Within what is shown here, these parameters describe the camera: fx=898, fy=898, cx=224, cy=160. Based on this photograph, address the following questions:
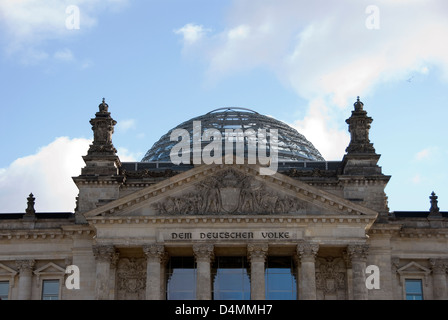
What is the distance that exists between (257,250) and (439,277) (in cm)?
1333

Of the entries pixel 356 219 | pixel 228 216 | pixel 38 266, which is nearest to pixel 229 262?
pixel 228 216

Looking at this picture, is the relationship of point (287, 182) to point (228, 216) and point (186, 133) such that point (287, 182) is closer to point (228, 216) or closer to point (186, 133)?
point (228, 216)

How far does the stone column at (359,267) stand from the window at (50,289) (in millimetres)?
20067

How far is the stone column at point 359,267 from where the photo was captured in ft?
186

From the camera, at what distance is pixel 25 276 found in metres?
61.5

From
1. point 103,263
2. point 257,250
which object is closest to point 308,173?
point 257,250

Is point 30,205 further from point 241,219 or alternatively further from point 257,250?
point 257,250

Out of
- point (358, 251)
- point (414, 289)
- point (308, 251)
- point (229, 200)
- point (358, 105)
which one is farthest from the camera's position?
point (358, 105)

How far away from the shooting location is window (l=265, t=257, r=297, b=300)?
59500 millimetres

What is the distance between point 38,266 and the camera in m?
62.1

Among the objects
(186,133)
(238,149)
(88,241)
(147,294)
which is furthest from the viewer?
(186,133)

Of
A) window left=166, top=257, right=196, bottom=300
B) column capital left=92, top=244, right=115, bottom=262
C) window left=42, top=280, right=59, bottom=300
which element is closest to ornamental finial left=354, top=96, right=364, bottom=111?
window left=166, top=257, right=196, bottom=300

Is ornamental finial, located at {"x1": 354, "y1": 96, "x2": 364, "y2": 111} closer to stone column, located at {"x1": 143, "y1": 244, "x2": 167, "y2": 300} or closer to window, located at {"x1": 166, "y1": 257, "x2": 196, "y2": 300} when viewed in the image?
window, located at {"x1": 166, "y1": 257, "x2": 196, "y2": 300}
